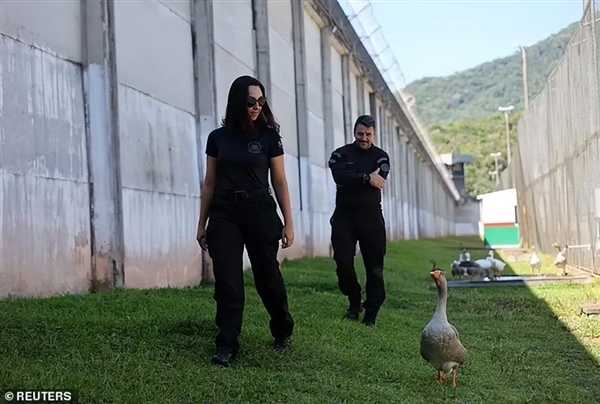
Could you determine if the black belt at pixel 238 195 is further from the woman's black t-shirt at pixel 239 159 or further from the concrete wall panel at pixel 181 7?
the concrete wall panel at pixel 181 7

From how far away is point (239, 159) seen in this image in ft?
17.7

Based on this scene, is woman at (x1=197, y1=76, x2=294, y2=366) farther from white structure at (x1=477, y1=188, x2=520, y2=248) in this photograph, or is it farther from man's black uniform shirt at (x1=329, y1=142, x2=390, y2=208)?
white structure at (x1=477, y1=188, x2=520, y2=248)

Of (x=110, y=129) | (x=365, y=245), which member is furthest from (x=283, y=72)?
(x=365, y=245)

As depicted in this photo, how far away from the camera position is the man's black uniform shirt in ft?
24.5

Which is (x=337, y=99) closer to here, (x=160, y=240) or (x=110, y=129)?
(x=160, y=240)

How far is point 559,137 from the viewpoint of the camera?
17609mm

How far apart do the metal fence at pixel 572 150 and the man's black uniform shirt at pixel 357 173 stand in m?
5.74

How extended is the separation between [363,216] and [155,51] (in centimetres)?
388

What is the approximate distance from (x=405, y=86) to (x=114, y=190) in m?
28.2

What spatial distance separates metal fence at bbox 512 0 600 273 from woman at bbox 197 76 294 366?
25.8 ft

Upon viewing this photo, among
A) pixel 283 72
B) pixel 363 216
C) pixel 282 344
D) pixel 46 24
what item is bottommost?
pixel 282 344

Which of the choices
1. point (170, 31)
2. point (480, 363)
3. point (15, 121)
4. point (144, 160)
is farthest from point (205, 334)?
point (170, 31)
